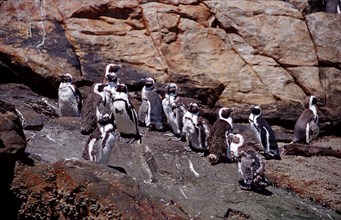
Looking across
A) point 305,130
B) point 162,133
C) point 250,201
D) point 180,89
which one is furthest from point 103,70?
point 250,201

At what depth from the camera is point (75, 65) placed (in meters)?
14.5

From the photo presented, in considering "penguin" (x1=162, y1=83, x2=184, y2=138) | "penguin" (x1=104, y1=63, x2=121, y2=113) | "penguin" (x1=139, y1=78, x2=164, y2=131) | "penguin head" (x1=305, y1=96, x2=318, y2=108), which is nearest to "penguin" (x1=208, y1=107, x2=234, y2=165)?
"penguin" (x1=162, y1=83, x2=184, y2=138)

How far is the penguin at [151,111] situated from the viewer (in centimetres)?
1252

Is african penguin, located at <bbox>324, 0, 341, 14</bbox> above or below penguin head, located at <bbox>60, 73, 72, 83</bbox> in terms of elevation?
above

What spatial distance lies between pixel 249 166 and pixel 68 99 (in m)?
5.13

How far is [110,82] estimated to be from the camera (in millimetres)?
13078

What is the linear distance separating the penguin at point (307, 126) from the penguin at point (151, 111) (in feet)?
10.7

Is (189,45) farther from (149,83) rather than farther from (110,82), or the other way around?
(110,82)

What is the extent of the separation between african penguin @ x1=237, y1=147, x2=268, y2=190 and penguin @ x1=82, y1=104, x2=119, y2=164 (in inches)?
84.7

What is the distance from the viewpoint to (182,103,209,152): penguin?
36.1 ft

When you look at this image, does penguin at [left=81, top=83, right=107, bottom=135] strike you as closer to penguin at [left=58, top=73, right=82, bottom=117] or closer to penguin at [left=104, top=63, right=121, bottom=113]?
penguin at [left=104, top=63, right=121, bottom=113]

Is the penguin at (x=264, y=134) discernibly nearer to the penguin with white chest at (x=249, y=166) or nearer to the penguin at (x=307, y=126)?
the penguin at (x=307, y=126)

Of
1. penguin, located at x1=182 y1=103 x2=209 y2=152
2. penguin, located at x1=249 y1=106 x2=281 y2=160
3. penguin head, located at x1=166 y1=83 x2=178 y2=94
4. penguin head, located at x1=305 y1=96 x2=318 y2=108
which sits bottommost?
penguin head, located at x1=305 y1=96 x2=318 y2=108

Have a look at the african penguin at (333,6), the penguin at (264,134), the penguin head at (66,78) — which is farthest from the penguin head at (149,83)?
the african penguin at (333,6)
